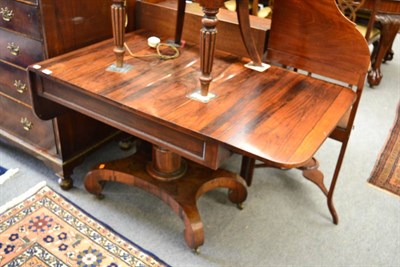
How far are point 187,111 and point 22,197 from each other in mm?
956

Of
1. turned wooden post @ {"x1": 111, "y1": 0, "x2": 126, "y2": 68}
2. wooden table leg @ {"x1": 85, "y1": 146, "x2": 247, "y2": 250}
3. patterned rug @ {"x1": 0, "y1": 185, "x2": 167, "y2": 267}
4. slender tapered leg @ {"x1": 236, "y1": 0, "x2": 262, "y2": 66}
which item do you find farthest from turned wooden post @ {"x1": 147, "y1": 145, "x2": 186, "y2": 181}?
slender tapered leg @ {"x1": 236, "y1": 0, "x2": 262, "y2": 66}

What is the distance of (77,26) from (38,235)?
2.69 feet

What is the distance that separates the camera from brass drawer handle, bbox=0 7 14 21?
1.53m

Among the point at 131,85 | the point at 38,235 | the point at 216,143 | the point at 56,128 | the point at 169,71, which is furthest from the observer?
the point at 56,128

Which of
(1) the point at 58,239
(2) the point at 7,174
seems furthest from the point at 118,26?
(2) the point at 7,174

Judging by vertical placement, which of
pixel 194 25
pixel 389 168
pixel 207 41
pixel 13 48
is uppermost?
pixel 207 41

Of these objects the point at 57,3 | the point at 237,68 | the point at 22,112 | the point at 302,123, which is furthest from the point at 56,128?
the point at 302,123

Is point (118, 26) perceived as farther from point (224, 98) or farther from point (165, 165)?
point (165, 165)

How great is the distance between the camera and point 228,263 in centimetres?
151

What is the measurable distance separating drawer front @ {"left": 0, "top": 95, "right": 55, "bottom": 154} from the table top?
1.15 ft

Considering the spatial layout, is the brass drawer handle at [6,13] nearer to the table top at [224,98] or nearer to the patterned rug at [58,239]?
the table top at [224,98]

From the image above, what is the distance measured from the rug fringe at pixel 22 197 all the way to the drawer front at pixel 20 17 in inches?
26.6

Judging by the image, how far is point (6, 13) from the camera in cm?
154

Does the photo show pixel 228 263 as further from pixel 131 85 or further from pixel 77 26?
pixel 77 26
